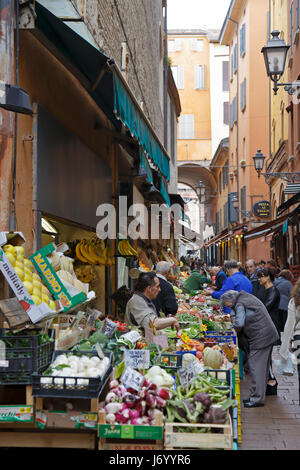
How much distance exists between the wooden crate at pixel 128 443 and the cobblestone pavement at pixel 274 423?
7.94 ft

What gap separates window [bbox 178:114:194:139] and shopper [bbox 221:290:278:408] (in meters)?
43.6

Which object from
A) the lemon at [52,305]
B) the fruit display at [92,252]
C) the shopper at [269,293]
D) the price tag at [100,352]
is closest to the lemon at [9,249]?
the lemon at [52,305]

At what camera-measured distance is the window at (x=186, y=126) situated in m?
50.6

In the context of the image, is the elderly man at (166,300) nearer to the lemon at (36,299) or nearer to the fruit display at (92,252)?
the fruit display at (92,252)

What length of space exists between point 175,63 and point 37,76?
48261 millimetres

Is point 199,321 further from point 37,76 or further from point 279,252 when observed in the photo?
point 279,252

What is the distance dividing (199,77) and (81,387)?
50.0 m

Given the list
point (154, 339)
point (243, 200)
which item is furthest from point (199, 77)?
point (154, 339)

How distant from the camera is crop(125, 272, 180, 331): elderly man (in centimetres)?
666

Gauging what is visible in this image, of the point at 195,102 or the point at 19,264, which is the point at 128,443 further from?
the point at 195,102

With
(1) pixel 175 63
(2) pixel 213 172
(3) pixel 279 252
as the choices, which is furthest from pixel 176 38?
(3) pixel 279 252

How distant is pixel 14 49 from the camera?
5.37 m

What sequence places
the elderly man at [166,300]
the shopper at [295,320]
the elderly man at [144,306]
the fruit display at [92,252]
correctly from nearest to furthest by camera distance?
the shopper at [295,320], the elderly man at [144,306], the elderly man at [166,300], the fruit display at [92,252]

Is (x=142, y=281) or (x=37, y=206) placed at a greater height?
(x=37, y=206)
